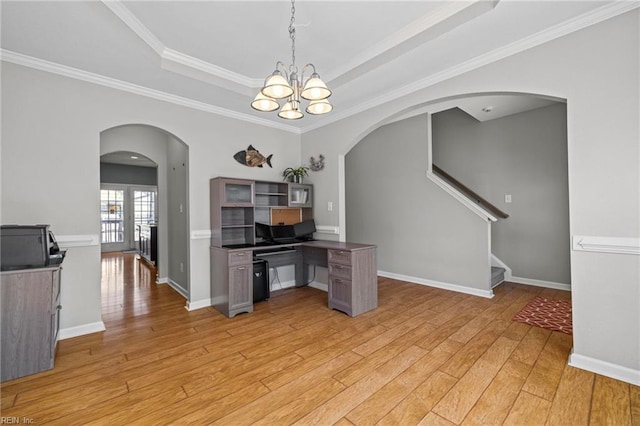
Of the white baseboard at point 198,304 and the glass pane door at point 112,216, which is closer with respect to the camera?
the white baseboard at point 198,304

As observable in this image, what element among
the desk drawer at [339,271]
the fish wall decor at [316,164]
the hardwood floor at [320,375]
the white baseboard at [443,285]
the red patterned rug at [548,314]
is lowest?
the hardwood floor at [320,375]

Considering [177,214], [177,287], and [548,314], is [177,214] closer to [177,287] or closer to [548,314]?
[177,287]

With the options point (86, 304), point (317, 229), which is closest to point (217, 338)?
point (86, 304)

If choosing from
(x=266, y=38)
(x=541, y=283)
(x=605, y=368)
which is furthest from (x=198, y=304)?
(x=541, y=283)

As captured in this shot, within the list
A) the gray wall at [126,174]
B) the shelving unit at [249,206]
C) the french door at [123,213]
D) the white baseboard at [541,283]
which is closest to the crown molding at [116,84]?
the shelving unit at [249,206]

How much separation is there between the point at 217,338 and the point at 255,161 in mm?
2519

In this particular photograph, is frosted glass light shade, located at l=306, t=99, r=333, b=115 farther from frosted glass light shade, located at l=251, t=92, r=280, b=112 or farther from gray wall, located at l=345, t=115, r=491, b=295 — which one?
gray wall, located at l=345, t=115, r=491, b=295

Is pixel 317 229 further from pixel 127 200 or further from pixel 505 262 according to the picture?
pixel 127 200

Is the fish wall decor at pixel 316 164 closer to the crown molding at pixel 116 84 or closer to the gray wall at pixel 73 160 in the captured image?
the crown molding at pixel 116 84

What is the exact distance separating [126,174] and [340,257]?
9.06 metres

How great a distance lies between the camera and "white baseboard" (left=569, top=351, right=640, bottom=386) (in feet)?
6.48

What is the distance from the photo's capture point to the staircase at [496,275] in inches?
169

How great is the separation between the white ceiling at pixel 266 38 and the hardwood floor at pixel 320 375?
2676mm

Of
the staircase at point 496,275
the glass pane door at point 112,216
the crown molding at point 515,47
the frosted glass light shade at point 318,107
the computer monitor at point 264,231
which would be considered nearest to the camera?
the crown molding at point 515,47
